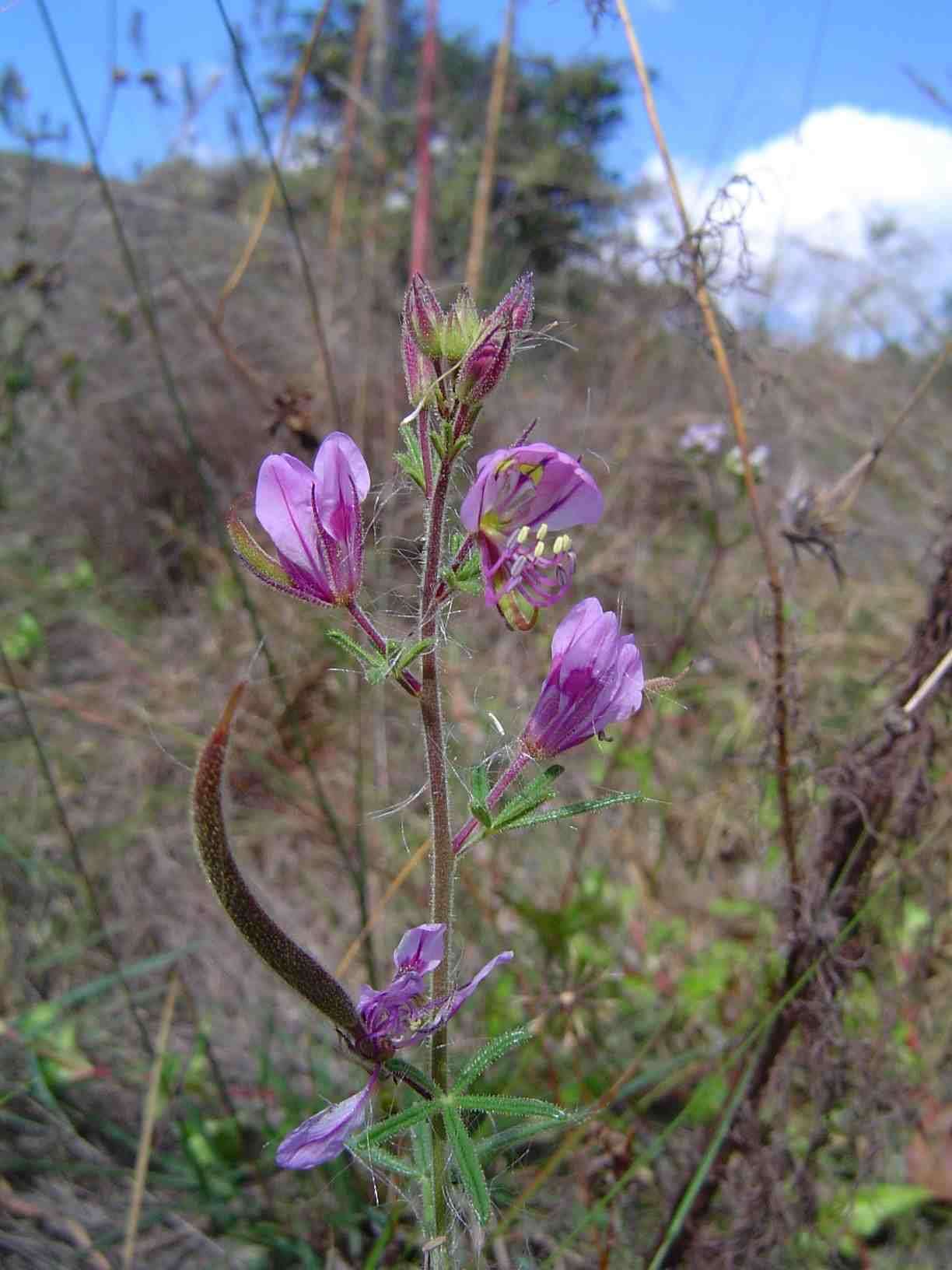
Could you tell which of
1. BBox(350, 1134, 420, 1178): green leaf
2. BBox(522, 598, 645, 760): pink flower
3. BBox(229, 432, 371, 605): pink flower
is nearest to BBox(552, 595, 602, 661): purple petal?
BBox(522, 598, 645, 760): pink flower

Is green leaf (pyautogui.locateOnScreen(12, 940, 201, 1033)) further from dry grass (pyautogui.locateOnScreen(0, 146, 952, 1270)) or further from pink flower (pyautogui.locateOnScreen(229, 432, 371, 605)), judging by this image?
pink flower (pyautogui.locateOnScreen(229, 432, 371, 605))

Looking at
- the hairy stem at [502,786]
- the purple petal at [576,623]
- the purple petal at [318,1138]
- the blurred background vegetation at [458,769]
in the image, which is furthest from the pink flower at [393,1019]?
the purple petal at [576,623]

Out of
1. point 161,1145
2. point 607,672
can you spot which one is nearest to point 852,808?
point 607,672

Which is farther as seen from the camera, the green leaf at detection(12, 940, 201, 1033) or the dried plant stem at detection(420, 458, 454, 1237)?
the green leaf at detection(12, 940, 201, 1033)

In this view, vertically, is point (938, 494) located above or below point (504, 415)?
below

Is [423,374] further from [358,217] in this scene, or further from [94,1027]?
[358,217]

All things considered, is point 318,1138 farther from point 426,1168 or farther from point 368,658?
point 368,658

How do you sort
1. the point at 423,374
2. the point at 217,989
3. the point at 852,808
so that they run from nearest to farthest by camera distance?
the point at 423,374
the point at 852,808
the point at 217,989
